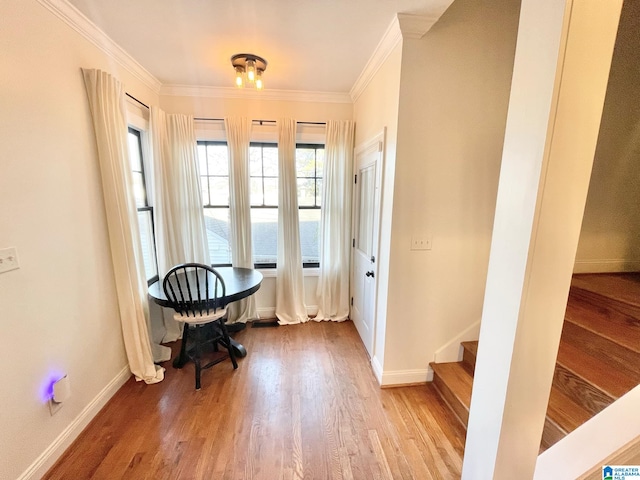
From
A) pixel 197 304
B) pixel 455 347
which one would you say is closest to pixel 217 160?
pixel 197 304

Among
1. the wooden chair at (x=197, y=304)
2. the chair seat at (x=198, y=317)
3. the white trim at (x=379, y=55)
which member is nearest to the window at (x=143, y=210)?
the wooden chair at (x=197, y=304)

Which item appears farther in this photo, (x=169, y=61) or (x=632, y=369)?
(x=169, y=61)

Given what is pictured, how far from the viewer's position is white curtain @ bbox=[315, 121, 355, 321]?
287cm

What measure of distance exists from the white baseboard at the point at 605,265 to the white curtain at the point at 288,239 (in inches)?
101

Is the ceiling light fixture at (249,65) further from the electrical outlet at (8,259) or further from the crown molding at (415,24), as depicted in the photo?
the electrical outlet at (8,259)

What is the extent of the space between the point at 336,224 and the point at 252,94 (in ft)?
5.54

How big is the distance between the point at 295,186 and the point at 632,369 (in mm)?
2711

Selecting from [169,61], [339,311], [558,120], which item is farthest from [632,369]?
[169,61]

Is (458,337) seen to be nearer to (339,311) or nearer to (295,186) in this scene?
(339,311)

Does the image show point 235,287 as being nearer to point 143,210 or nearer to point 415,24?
point 143,210

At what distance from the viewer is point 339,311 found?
3.18 meters

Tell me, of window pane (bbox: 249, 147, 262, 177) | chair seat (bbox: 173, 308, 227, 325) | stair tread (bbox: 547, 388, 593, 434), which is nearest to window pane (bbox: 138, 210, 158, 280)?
chair seat (bbox: 173, 308, 227, 325)

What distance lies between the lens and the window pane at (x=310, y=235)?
10.4 feet

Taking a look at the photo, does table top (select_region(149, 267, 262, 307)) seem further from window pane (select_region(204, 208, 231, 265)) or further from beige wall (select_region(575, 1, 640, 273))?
beige wall (select_region(575, 1, 640, 273))
